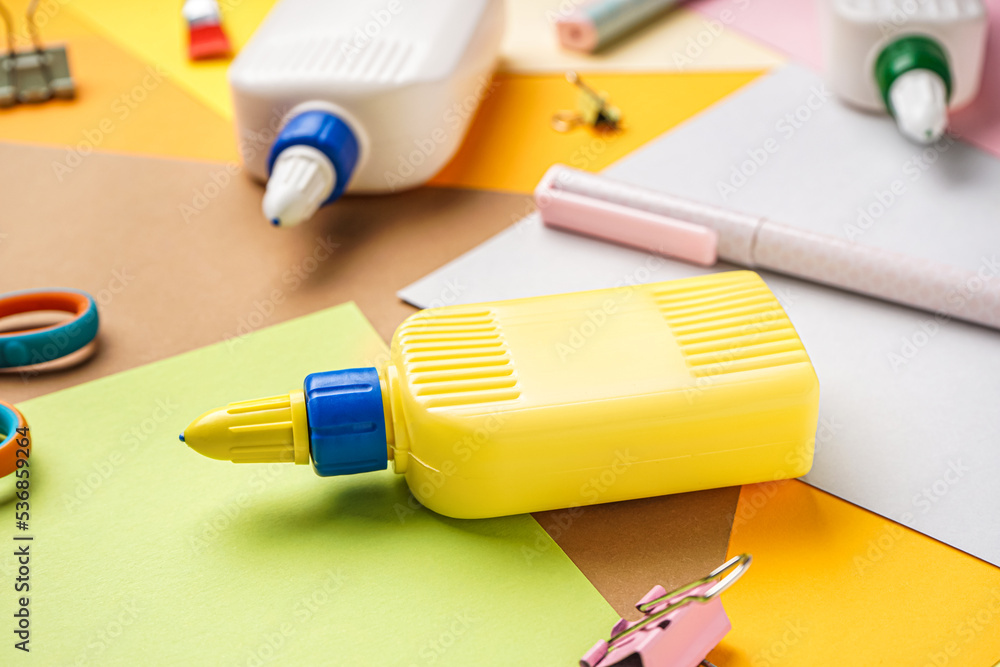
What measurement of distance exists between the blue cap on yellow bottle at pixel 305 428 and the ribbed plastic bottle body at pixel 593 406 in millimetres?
15

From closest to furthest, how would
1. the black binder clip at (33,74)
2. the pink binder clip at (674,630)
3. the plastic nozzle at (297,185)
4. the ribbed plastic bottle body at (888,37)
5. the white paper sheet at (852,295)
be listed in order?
1. the pink binder clip at (674,630)
2. the white paper sheet at (852,295)
3. the plastic nozzle at (297,185)
4. the ribbed plastic bottle body at (888,37)
5. the black binder clip at (33,74)

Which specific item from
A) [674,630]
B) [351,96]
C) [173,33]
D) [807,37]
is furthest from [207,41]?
[674,630]

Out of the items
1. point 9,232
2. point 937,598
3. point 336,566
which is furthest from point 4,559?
point 937,598

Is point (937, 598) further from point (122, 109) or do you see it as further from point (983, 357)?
point (122, 109)

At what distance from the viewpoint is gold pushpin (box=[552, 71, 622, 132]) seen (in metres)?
0.81

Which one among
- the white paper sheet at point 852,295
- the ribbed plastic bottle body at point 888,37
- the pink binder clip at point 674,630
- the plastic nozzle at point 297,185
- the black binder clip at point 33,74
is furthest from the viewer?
the black binder clip at point 33,74

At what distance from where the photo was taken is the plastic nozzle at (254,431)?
1.57 feet

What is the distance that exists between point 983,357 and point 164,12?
803 mm

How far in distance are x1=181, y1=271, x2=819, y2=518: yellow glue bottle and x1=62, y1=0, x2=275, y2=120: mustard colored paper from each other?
452mm

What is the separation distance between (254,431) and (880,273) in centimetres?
39

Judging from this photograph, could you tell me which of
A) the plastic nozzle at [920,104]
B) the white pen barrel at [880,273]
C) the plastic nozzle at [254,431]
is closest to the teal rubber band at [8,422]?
the plastic nozzle at [254,431]

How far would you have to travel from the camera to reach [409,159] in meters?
0.73

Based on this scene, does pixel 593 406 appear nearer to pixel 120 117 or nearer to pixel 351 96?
pixel 351 96

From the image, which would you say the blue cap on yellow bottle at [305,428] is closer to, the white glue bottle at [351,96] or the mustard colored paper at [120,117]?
the white glue bottle at [351,96]
